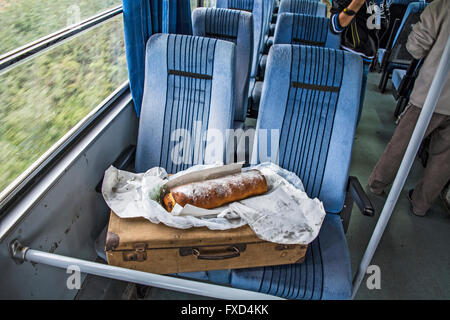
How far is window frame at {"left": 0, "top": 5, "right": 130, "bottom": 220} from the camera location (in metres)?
1.13

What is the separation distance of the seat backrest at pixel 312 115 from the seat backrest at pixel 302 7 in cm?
184

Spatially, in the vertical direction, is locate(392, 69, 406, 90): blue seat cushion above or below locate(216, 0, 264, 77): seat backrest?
below

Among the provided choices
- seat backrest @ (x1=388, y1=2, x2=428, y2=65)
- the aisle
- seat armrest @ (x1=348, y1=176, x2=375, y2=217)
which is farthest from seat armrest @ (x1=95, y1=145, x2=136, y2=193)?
seat backrest @ (x1=388, y1=2, x2=428, y2=65)

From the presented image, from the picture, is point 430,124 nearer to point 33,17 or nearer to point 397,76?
point 397,76

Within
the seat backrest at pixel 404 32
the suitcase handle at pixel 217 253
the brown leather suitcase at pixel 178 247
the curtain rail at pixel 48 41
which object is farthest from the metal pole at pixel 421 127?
the seat backrest at pixel 404 32

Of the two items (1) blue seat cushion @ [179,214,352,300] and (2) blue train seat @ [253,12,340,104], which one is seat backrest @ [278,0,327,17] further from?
(1) blue seat cushion @ [179,214,352,300]

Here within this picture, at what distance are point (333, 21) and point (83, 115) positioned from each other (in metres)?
1.83

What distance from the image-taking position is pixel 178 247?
3.78 ft

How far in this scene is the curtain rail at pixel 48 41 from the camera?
110 cm

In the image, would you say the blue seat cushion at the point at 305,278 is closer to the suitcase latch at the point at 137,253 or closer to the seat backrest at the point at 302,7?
the suitcase latch at the point at 137,253

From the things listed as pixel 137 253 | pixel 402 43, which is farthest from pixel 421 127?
pixel 402 43

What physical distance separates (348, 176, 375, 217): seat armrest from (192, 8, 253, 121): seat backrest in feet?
3.20

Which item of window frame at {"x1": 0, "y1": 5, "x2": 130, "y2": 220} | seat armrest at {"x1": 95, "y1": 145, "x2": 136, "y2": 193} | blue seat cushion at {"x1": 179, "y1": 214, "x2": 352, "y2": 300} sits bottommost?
blue seat cushion at {"x1": 179, "y1": 214, "x2": 352, "y2": 300}
